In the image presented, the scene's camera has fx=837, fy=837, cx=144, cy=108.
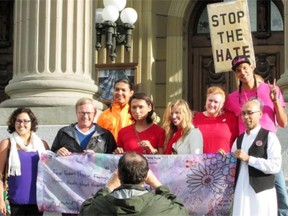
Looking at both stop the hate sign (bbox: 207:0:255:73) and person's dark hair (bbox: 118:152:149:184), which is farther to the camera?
stop the hate sign (bbox: 207:0:255:73)

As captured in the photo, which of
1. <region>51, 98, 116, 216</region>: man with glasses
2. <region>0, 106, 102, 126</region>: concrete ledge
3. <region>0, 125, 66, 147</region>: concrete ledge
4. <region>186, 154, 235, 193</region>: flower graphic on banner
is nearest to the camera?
<region>186, 154, 235, 193</region>: flower graphic on banner

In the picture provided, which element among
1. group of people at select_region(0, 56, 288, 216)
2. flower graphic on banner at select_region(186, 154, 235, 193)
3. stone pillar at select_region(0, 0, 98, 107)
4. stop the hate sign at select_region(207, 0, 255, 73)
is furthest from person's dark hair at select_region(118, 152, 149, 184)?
stone pillar at select_region(0, 0, 98, 107)

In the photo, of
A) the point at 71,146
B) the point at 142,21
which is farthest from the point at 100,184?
the point at 142,21

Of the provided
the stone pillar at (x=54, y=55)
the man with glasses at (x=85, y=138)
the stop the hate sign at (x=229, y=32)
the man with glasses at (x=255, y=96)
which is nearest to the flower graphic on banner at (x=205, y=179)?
the man with glasses at (x=255, y=96)

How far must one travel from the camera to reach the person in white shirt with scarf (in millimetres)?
8297

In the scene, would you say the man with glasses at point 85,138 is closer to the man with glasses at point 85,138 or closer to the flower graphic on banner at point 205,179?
the man with glasses at point 85,138

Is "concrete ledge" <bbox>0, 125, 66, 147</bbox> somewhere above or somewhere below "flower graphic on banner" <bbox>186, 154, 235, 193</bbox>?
above

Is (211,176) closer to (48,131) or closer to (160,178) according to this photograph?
(160,178)

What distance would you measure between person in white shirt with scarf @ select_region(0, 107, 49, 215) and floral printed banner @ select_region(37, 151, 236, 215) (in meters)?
0.10

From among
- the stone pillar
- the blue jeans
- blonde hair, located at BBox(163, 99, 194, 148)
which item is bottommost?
the blue jeans

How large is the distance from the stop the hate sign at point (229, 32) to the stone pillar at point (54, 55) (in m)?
2.07

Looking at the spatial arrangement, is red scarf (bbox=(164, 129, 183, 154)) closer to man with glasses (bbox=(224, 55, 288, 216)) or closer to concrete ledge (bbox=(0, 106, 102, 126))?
man with glasses (bbox=(224, 55, 288, 216))

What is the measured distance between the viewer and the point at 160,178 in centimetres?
830

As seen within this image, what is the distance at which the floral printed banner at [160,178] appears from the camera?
26.7 ft
